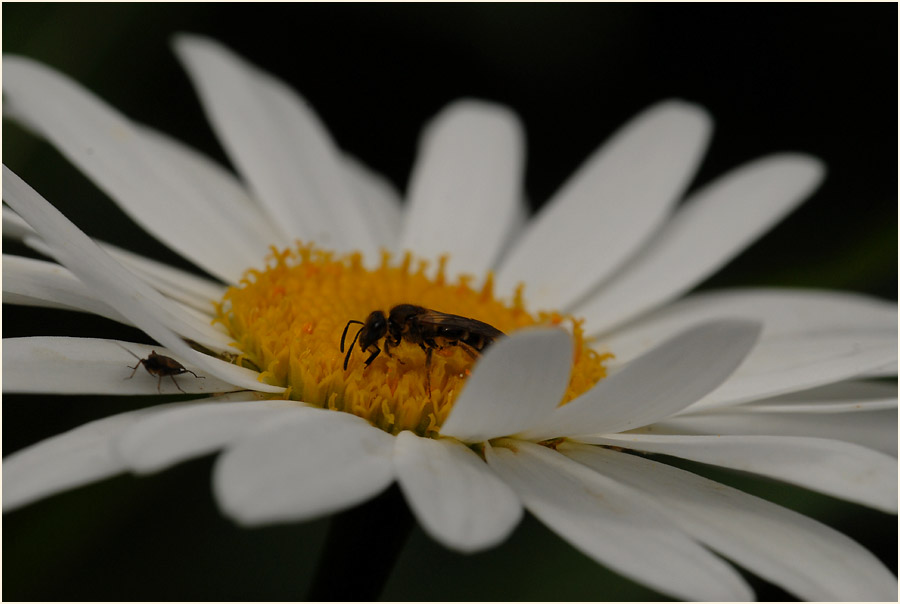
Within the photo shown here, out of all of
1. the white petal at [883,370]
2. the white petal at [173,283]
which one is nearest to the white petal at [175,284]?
the white petal at [173,283]

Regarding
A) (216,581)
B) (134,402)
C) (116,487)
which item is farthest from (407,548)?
(134,402)

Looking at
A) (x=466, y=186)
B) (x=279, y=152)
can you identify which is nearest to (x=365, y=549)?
(x=279, y=152)

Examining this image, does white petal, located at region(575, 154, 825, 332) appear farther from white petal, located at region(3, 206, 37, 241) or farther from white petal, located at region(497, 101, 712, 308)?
white petal, located at region(3, 206, 37, 241)

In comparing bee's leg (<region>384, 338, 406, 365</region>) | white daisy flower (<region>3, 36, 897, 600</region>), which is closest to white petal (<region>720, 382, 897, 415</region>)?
white daisy flower (<region>3, 36, 897, 600</region>)

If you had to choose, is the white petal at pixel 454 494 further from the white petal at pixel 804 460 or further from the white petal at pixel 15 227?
the white petal at pixel 15 227

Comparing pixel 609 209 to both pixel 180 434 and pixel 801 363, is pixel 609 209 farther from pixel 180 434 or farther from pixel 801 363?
pixel 180 434

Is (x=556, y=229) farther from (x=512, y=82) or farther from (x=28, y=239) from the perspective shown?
(x=28, y=239)
